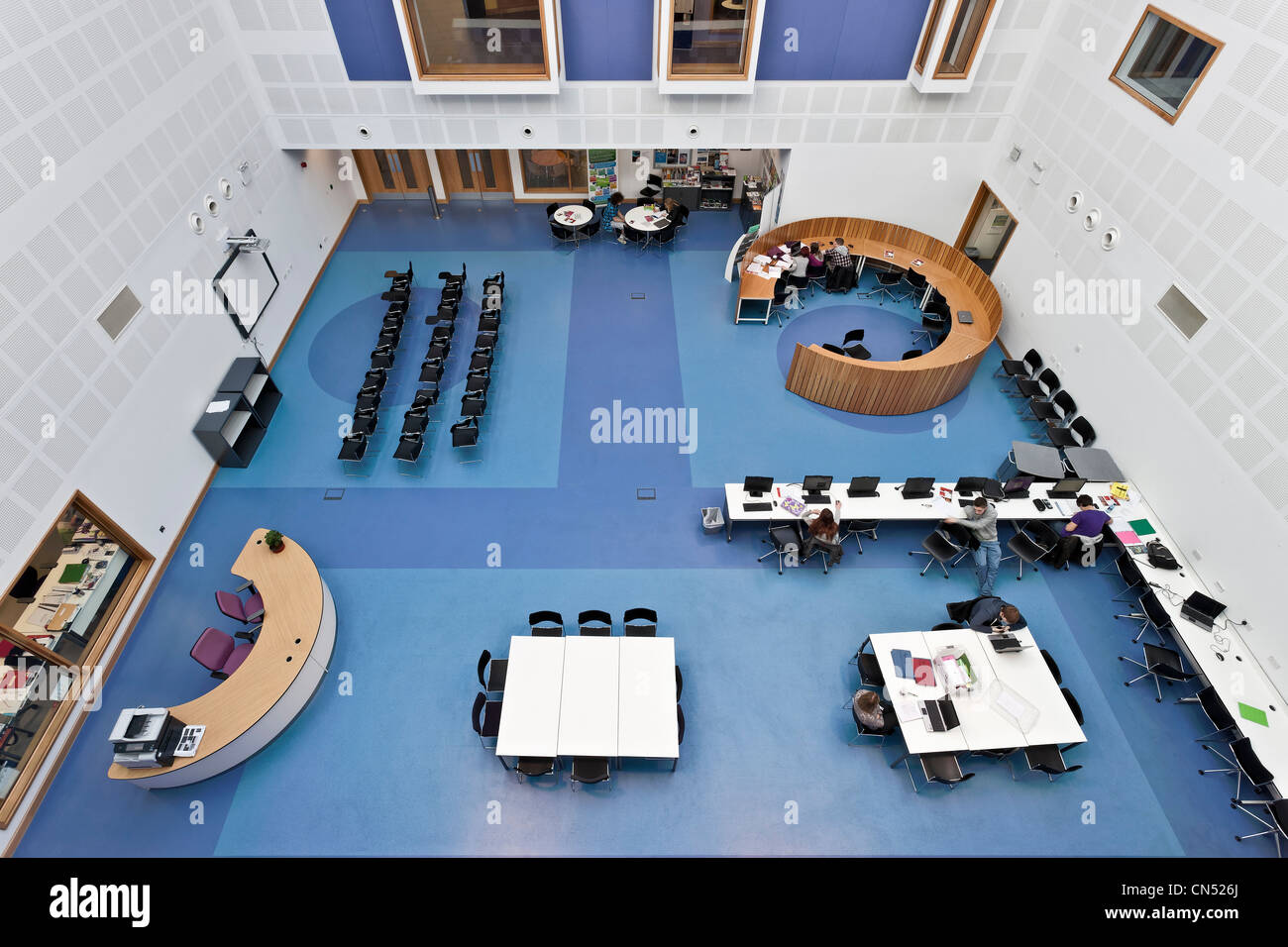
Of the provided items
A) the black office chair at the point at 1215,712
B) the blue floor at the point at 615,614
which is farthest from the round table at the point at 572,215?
the black office chair at the point at 1215,712

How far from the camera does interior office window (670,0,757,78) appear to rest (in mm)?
11672

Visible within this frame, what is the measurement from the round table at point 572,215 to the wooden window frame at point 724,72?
4.05 meters

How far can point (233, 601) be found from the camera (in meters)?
8.28

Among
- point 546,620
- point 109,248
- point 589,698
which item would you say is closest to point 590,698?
point 589,698

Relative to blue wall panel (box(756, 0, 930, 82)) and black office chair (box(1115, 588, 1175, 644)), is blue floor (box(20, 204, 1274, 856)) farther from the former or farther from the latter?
blue wall panel (box(756, 0, 930, 82))

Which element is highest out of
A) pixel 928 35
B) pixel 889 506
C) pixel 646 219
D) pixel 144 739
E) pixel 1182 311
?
pixel 928 35

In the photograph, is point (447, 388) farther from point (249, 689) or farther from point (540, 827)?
point (540, 827)

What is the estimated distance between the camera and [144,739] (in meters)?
6.62

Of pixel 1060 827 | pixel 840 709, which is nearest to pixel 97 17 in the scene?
pixel 840 709

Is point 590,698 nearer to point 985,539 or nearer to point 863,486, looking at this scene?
point 863,486

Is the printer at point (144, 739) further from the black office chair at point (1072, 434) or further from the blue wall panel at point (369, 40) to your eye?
the black office chair at point (1072, 434)

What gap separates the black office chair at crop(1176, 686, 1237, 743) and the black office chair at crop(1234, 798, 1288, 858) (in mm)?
732

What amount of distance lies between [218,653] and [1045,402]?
1314 cm

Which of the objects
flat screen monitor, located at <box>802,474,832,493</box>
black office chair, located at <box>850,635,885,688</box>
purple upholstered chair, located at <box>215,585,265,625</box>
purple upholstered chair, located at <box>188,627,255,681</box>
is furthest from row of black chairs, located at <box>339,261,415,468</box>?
black office chair, located at <box>850,635,885,688</box>
